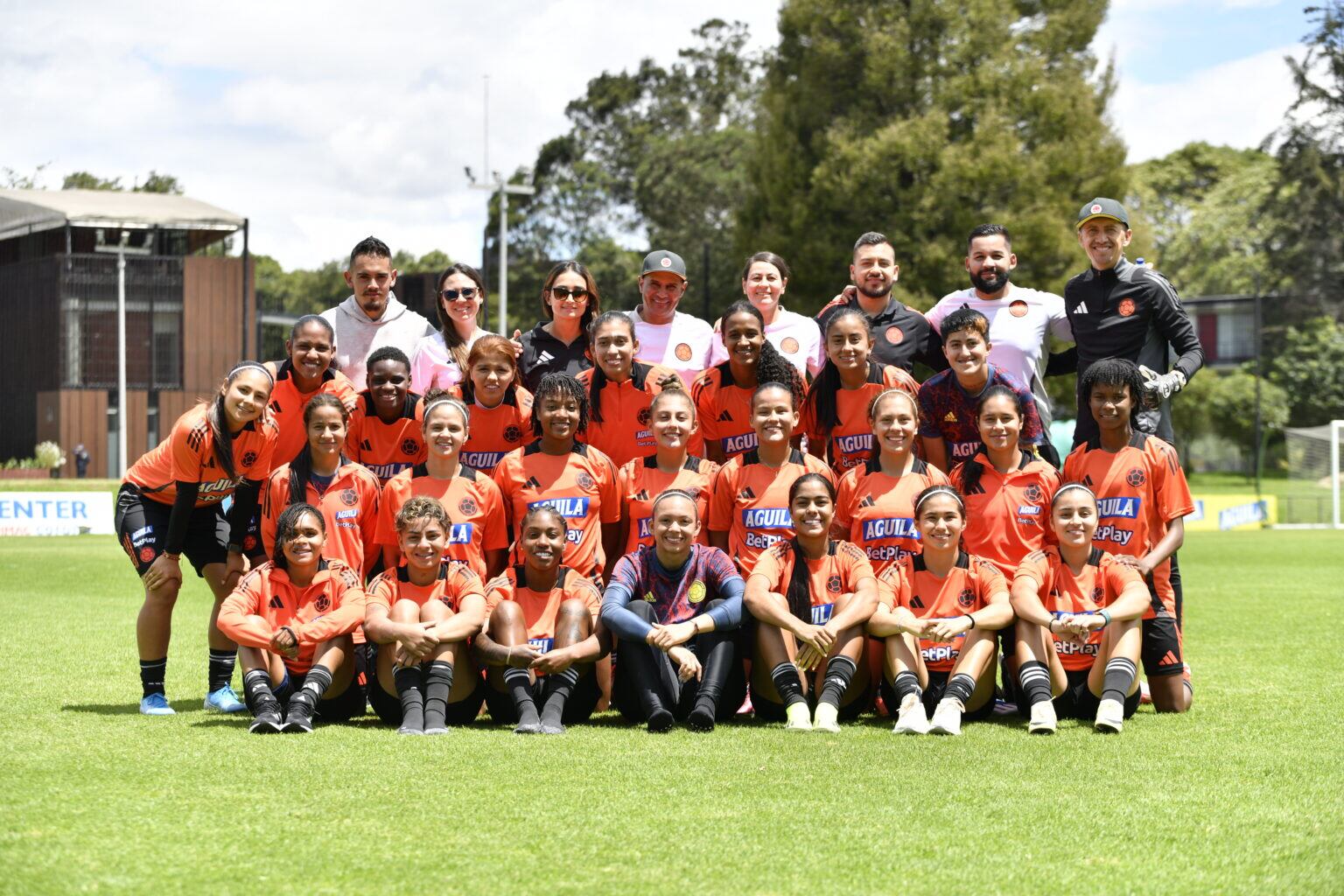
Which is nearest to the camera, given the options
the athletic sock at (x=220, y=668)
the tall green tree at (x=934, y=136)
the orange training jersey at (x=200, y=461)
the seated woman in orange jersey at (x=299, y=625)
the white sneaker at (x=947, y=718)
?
the white sneaker at (x=947, y=718)

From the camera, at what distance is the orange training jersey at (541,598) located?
21.4 feet

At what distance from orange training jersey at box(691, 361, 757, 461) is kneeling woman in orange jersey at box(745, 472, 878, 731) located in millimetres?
764

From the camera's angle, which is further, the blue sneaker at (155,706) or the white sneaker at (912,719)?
the blue sneaker at (155,706)

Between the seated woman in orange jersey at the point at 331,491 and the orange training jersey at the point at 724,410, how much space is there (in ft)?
5.87

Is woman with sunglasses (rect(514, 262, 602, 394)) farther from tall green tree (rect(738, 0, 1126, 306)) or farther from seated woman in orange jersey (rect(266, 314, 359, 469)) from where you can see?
tall green tree (rect(738, 0, 1126, 306))

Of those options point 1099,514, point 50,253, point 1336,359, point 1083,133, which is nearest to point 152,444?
point 50,253

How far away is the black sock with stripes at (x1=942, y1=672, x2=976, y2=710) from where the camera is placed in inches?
241

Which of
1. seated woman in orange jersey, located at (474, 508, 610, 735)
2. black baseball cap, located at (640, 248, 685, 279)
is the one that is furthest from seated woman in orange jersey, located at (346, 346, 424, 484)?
black baseball cap, located at (640, 248, 685, 279)

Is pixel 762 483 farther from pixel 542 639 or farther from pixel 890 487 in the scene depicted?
pixel 542 639

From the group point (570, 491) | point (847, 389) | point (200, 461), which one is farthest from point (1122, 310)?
point (200, 461)

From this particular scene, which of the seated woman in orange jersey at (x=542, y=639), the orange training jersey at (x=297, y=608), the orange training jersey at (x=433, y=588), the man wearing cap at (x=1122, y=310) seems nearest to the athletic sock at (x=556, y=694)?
the seated woman in orange jersey at (x=542, y=639)

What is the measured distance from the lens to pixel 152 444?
4269cm

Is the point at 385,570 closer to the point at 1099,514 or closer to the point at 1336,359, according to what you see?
the point at 1099,514

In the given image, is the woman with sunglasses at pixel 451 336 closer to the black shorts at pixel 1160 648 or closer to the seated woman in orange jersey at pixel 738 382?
the seated woman in orange jersey at pixel 738 382
